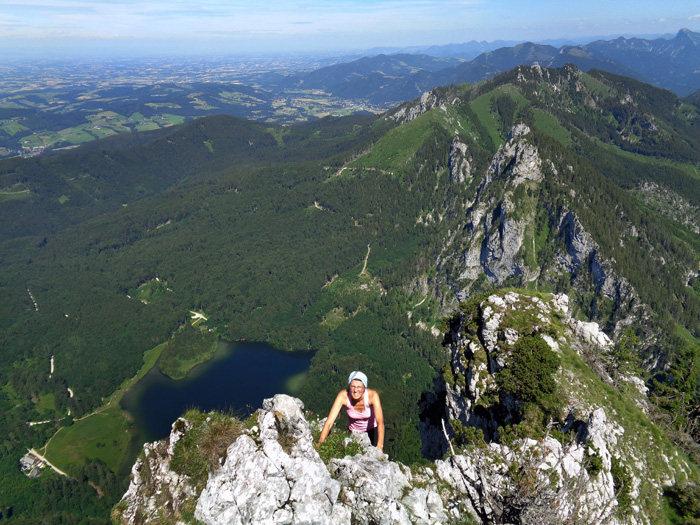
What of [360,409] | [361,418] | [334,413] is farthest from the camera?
[361,418]

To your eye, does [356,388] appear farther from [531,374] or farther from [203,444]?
[531,374]

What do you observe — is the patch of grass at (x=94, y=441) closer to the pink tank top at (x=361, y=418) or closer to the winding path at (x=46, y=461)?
the winding path at (x=46, y=461)

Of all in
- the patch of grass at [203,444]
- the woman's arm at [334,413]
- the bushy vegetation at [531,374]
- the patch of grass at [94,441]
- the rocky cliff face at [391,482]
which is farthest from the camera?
the patch of grass at [94,441]

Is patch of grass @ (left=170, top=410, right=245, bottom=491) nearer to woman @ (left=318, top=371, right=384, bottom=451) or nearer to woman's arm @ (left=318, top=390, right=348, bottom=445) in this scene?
woman's arm @ (left=318, top=390, right=348, bottom=445)

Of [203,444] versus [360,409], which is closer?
[203,444]

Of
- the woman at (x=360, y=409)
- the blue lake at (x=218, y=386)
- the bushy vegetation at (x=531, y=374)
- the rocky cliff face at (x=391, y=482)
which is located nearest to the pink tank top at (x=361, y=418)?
the woman at (x=360, y=409)

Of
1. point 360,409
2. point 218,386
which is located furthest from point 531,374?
point 218,386
